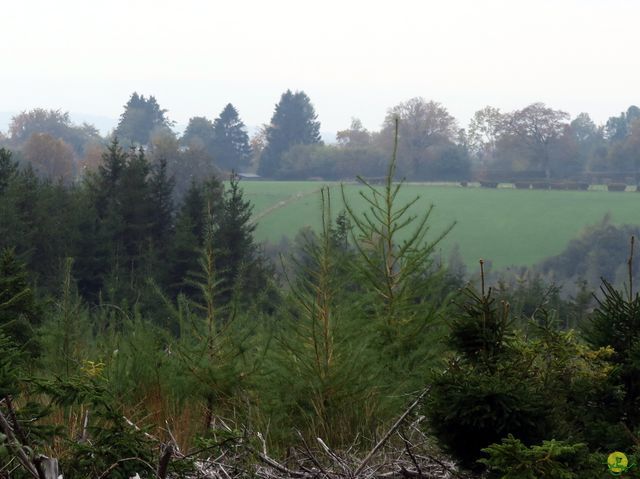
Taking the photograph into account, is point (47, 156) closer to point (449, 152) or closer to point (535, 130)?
point (449, 152)

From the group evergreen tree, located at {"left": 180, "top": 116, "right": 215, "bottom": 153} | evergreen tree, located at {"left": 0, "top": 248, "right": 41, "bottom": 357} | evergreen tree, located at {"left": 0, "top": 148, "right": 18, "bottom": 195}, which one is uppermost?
evergreen tree, located at {"left": 180, "top": 116, "right": 215, "bottom": 153}

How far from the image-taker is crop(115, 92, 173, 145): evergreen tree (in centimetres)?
14125

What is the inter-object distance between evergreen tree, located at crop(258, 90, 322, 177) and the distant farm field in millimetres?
30838

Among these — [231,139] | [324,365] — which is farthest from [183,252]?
[231,139]

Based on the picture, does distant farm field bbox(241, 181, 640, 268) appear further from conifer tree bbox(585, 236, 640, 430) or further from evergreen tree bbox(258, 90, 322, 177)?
conifer tree bbox(585, 236, 640, 430)

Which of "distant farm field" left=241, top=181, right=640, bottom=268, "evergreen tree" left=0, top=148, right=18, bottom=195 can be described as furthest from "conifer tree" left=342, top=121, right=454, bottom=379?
"distant farm field" left=241, top=181, right=640, bottom=268

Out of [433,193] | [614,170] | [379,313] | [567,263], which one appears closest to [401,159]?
[433,193]

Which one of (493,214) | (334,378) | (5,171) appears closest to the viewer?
(334,378)

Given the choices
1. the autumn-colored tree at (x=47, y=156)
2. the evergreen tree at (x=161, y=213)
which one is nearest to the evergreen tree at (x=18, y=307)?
the evergreen tree at (x=161, y=213)

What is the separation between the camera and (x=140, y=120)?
5650 inches

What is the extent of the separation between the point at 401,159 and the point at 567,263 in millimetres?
38259

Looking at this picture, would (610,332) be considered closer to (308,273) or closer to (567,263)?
(308,273)

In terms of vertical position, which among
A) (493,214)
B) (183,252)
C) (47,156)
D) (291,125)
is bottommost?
(493,214)

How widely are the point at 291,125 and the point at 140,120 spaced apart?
21.6m
